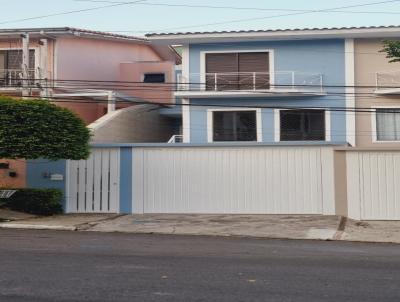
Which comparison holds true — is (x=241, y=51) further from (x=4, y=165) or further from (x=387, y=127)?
(x=4, y=165)

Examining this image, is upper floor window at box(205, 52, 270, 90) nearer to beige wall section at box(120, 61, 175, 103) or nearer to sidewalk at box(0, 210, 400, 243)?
beige wall section at box(120, 61, 175, 103)

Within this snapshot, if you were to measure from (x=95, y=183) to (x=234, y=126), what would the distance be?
8412 mm

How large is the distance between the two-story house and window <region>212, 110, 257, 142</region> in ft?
0.14

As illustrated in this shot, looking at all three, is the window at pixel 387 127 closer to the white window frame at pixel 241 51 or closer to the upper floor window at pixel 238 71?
the white window frame at pixel 241 51

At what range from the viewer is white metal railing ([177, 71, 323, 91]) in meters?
24.9

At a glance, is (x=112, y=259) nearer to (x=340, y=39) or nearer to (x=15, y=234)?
(x=15, y=234)

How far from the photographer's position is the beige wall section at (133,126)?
894 inches

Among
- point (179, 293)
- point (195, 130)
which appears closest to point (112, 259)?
point (179, 293)

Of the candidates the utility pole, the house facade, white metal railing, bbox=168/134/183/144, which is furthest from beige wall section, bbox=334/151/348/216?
the utility pole

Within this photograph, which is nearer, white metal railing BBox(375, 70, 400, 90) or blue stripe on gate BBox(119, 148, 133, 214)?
blue stripe on gate BBox(119, 148, 133, 214)

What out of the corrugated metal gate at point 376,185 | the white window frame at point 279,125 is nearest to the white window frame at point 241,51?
the white window frame at point 279,125

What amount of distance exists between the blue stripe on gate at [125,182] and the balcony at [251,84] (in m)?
6.80

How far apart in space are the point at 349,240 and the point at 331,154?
515cm

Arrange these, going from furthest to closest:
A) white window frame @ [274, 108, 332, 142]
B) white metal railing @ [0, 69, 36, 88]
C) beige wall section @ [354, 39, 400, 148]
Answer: white metal railing @ [0, 69, 36, 88], white window frame @ [274, 108, 332, 142], beige wall section @ [354, 39, 400, 148]
